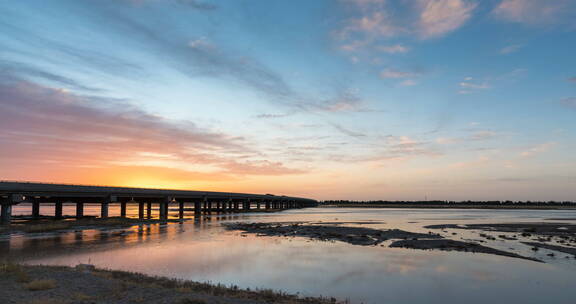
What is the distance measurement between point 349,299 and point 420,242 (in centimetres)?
2696

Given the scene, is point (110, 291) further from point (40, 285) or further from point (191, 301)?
point (191, 301)

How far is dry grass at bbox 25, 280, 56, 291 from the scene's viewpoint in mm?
17780

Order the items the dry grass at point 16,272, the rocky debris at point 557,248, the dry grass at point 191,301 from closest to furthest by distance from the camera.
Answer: the dry grass at point 191,301
the dry grass at point 16,272
the rocky debris at point 557,248

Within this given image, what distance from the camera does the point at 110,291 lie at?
702 inches

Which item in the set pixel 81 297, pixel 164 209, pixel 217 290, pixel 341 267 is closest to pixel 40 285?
pixel 81 297

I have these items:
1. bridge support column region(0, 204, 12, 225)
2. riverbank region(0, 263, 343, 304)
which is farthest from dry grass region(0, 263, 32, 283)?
bridge support column region(0, 204, 12, 225)

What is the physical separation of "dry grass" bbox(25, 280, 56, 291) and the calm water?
7.78 m

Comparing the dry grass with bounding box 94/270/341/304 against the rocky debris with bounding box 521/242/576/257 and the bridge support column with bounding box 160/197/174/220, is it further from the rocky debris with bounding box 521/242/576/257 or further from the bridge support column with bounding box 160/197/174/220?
the bridge support column with bounding box 160/197/174/220

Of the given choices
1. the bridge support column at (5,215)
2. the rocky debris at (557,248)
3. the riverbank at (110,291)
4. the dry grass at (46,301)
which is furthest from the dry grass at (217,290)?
the bridge support column at (5,215)

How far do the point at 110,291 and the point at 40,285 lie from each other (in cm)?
343

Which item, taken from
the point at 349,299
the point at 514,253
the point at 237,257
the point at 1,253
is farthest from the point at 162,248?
the point at 514,253

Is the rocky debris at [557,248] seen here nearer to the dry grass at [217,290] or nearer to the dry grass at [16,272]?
the dry grass at [217,290]

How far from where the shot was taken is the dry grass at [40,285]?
1778cm

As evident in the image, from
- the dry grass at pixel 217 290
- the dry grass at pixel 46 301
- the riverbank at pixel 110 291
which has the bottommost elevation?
the dry grass at pixel 217 290
